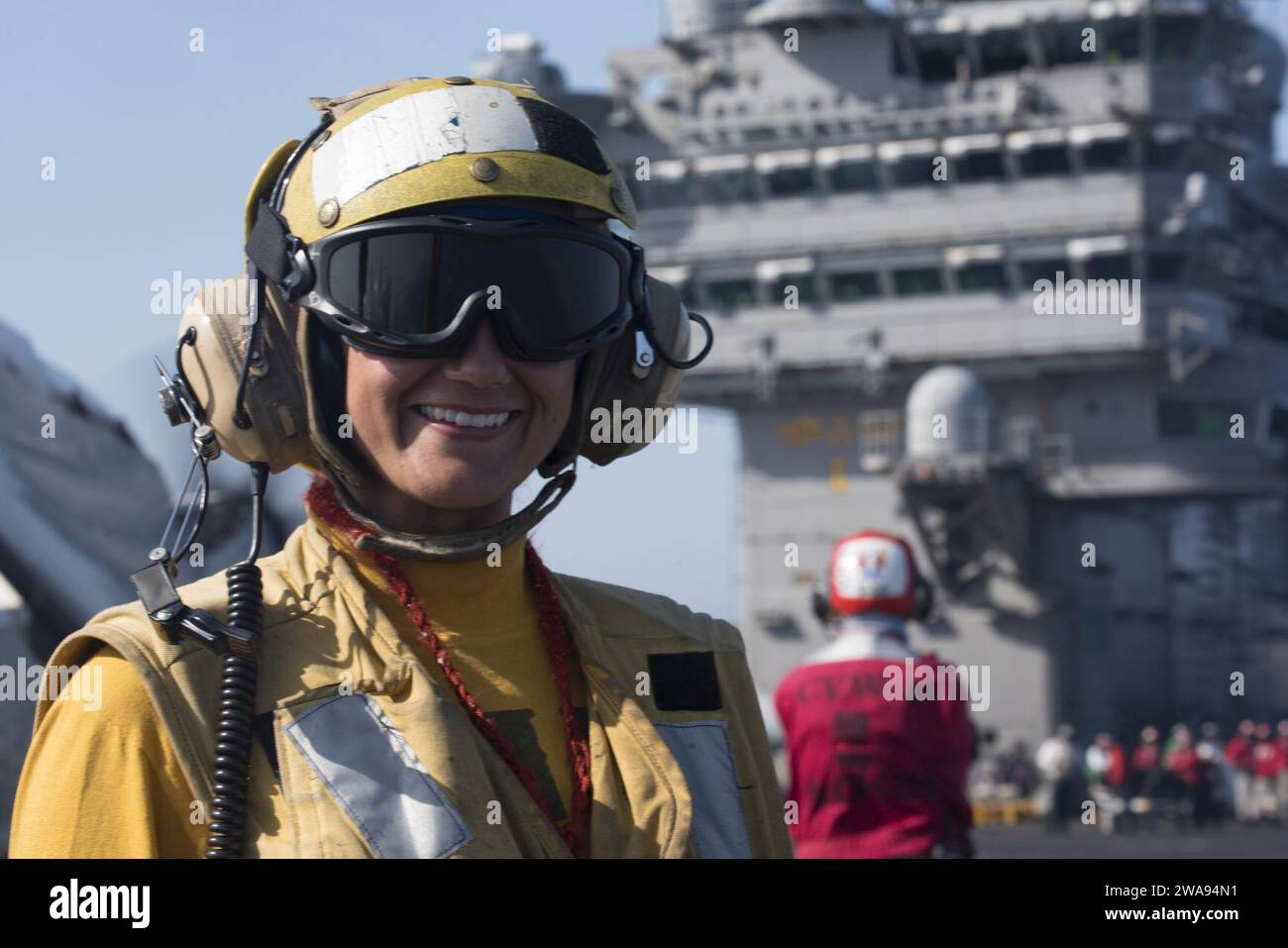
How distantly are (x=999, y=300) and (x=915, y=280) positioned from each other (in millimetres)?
1793

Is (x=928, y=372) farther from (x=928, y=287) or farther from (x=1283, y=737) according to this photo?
(x=1283, y=737)

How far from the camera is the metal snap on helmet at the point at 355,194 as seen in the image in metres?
2.43

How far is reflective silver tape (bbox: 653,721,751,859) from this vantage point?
2.58 meters

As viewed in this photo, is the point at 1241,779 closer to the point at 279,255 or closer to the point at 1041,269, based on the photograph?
the point at 1041,269

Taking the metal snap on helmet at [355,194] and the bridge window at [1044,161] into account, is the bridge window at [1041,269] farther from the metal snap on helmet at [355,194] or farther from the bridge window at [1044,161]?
the metal snap on helmet at [355,194]

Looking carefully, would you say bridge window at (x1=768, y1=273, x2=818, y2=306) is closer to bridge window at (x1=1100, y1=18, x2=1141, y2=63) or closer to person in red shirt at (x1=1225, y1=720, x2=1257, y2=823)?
bridge window at (x1=1100, y1=18, x2=1141, y2=63)

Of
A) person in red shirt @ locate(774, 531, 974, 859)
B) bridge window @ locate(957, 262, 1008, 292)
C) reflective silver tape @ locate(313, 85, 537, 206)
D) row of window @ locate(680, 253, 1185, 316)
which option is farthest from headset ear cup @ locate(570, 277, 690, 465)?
bridge window @ locate(957, 262, 1008, 292)

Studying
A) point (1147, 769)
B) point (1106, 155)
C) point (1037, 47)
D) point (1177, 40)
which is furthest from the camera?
point (1037, 47)

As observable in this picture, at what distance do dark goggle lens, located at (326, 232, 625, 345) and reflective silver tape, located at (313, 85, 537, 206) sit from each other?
0.31 ft

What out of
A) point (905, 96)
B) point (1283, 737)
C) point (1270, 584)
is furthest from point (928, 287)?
point (1270, 584)

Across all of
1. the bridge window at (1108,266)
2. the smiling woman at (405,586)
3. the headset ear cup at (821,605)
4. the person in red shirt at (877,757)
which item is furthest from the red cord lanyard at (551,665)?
the bridge window at (1108,266)

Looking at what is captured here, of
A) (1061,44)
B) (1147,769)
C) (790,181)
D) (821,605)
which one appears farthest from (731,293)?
(821,605)

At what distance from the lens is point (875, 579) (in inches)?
309
